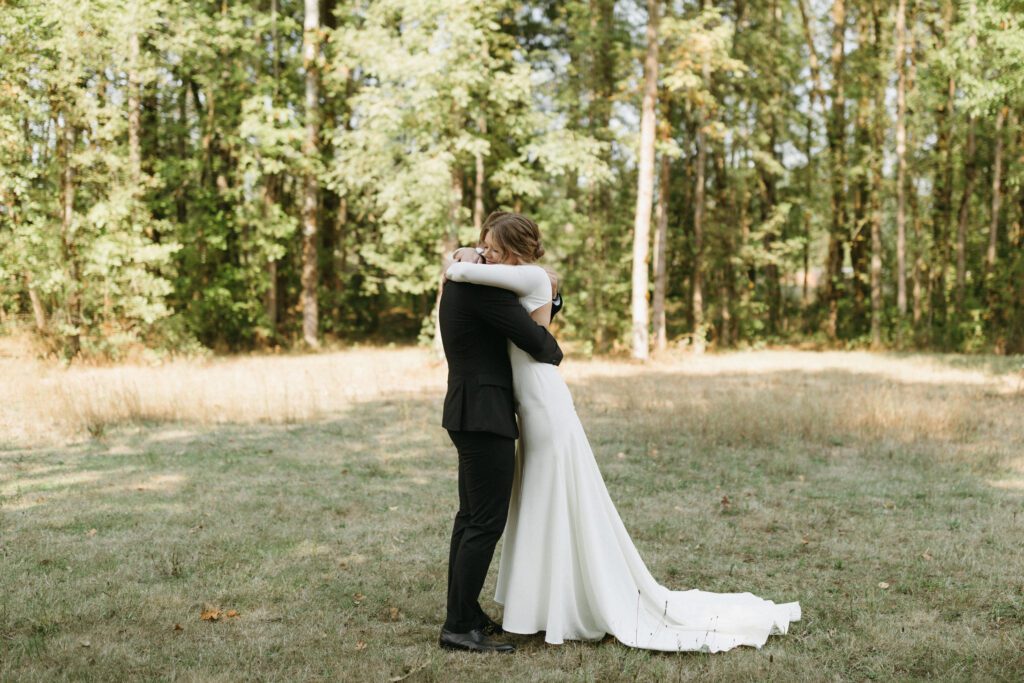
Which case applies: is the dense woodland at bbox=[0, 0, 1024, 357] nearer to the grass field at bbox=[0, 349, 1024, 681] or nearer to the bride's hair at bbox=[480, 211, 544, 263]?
the grass field at bbox=[0, 349, 1024, 681]

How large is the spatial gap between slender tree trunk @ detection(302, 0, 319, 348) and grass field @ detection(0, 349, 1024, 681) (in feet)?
31.9

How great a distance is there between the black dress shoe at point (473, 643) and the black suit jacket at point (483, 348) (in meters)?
1.12

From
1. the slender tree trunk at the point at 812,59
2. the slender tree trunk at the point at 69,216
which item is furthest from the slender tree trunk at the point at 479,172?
the slender tree trunk at the point at 812,59

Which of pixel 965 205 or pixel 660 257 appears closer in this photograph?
pixel 660 257

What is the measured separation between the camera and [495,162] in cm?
2064

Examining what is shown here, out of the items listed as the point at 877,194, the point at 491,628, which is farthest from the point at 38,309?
the point at 877,194

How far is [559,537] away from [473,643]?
2.43 feet

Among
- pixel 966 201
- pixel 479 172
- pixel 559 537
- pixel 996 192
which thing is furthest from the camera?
pixel 966 201

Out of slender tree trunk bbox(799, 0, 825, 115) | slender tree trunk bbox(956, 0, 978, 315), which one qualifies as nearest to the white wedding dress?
slender tree trunk bbox(956, 0, 978, 315)

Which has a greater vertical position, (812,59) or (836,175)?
(812,59)

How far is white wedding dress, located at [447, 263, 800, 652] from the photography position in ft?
14.6

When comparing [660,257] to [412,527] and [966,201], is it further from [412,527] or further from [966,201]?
[412,527]

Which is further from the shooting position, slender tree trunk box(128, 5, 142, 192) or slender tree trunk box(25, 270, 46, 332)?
slender tree trunk box(128, 5, 142, 192)

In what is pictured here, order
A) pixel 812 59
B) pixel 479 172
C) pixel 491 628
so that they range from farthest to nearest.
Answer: pixel 812 59 < pixel 479 172 < pixel 491 628
